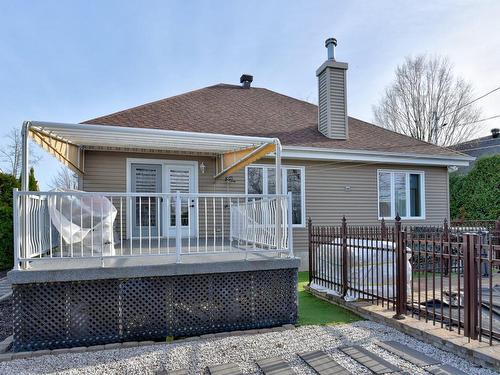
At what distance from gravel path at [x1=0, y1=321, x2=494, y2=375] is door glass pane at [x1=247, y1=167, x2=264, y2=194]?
5.20 m

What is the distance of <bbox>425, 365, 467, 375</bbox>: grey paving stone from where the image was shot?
3258 millimetres

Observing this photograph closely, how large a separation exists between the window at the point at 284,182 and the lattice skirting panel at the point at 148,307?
4.68 meters

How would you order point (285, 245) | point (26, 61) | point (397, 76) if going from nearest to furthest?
point (285, 245)
point (26, 61)
point (397, 76)

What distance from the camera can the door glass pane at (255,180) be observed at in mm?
9430

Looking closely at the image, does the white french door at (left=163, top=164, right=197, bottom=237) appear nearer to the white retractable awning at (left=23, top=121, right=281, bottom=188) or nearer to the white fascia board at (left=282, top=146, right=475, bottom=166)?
the white retractable awning at (left=23, top=121, right=281, bottom=188)

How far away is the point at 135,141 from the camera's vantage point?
264 inches

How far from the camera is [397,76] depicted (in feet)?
84.1

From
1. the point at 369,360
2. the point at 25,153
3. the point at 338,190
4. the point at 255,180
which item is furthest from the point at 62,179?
the point at 369,360

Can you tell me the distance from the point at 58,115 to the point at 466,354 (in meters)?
24.4

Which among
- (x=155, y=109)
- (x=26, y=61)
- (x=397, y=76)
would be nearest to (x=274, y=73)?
(x=155, y=109)

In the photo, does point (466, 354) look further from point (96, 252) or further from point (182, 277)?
point (96, 252)

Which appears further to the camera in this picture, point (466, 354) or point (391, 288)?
point (391, 288)

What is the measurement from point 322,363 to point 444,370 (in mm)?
1153

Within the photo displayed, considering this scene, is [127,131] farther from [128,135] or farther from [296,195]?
[296,195]
